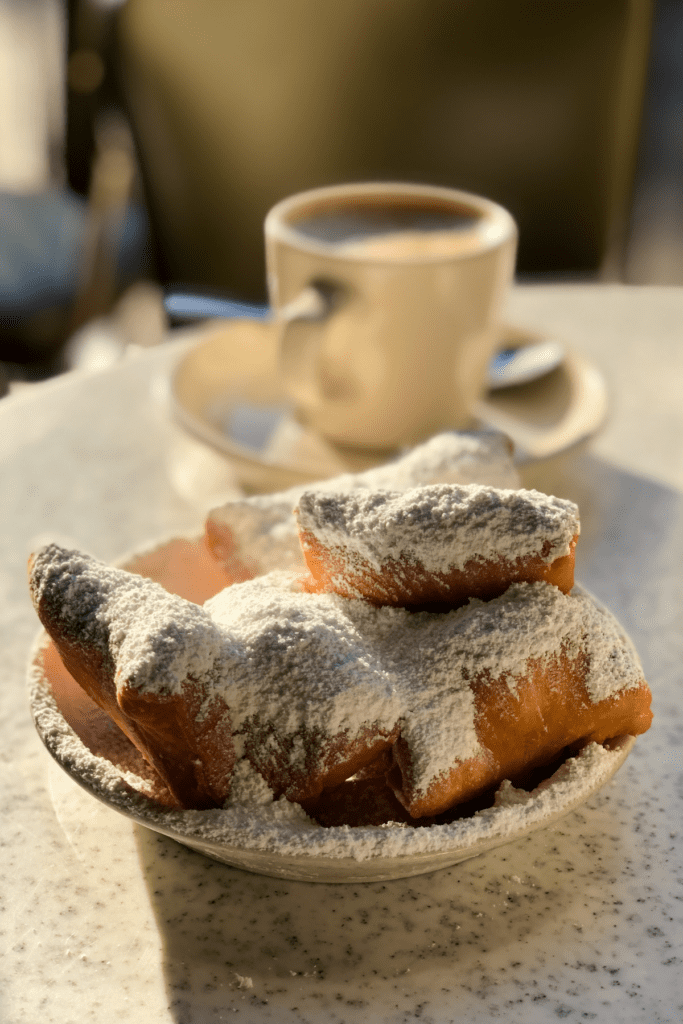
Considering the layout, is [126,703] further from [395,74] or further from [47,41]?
[47,41]

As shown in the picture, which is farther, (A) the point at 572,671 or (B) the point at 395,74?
(B) the point at 395,74

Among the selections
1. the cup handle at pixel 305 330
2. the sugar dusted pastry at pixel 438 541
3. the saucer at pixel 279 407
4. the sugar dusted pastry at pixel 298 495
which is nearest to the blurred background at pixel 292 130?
the saucer at pixel 279 407

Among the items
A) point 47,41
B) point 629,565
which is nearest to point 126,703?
point 629,565

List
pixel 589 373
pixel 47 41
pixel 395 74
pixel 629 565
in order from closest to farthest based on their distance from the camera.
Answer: pixel 629 565
pixel 589 373
pixel 395 74
pixel 47 41

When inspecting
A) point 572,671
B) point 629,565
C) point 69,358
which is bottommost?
point 69,358

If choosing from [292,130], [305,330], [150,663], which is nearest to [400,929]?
[150,663]

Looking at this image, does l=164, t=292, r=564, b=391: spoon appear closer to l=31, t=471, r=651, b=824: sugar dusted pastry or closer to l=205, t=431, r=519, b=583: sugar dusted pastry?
l=205, t=431, r=519, b=583: sugar dusted pastry

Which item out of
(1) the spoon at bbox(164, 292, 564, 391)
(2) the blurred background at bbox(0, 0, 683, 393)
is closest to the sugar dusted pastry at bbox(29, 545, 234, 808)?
(1) the spoon at bbox(164, 292, 564, 391)
